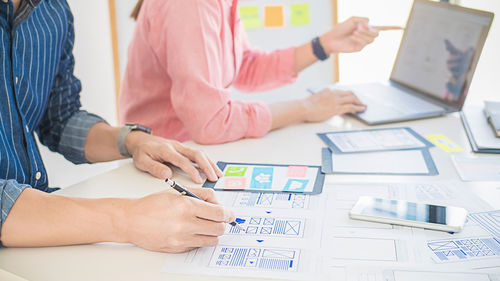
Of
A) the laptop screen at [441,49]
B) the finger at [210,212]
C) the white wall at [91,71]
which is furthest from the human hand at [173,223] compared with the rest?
the white wall at [91,71]

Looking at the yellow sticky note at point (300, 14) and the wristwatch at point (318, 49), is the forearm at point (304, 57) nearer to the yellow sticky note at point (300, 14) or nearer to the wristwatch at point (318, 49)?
the wristwatch at point (318, 49)

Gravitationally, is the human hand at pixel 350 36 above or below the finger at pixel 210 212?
above

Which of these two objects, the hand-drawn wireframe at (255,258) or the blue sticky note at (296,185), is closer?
the hand-drawn wireframe at (255,258)

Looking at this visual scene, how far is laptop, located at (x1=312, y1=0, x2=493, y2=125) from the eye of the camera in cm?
136

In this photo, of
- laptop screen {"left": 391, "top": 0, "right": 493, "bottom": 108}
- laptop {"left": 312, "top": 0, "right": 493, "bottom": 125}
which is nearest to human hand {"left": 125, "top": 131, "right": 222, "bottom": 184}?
A: laptop {"left": 312, "top": 0, "right": 493, "bottom": 125}

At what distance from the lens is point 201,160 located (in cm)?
102

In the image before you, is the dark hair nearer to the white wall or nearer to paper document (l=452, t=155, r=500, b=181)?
the white wall

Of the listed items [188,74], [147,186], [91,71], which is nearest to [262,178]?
[147,186]

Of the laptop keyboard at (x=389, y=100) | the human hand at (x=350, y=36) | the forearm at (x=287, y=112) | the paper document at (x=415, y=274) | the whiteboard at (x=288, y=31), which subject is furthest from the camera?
the whiteboard at (x=288, y=31)

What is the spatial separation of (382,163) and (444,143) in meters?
0.22

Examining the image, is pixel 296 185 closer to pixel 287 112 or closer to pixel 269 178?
pixel 269 178

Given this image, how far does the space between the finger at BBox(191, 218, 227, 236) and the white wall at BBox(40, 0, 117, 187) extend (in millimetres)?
1246

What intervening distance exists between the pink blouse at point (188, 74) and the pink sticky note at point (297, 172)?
218 millimetres

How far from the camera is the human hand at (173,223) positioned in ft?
2.47
